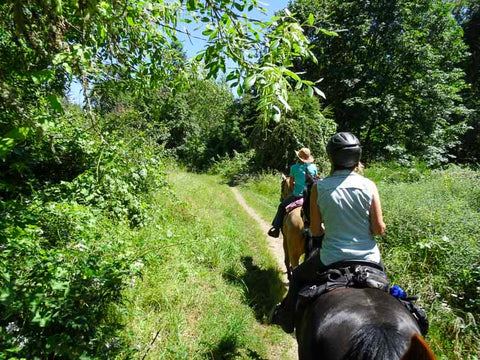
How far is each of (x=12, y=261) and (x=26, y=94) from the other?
2848 mm

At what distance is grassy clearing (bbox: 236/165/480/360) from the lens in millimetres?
3615

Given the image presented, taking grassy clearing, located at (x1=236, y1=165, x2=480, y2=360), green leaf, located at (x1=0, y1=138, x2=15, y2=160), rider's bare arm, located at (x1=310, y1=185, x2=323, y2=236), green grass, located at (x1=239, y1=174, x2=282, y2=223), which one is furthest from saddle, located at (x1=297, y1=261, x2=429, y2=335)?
green grass, located at (x1=239, y1=174, x2=282, y2=223)

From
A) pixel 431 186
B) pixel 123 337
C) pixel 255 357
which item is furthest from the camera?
pixel 431 186

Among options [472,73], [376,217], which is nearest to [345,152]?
[376,217]

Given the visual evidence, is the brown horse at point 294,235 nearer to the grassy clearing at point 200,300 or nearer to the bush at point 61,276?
the grassy clearing at point 200,300

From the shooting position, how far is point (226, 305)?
4125 mm

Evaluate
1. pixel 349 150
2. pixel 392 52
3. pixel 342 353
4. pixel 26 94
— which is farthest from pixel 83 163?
pixel 392 52

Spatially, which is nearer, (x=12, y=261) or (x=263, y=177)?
(x=12, y=261)

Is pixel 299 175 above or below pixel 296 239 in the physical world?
above

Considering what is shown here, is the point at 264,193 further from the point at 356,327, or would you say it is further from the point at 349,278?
the point at 356,327

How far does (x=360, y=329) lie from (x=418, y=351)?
43 centimetres

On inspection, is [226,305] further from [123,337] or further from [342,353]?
[342,353]

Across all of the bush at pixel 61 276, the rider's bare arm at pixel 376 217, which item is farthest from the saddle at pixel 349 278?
the bush at pixel 61 276

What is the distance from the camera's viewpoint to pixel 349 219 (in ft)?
8.28
